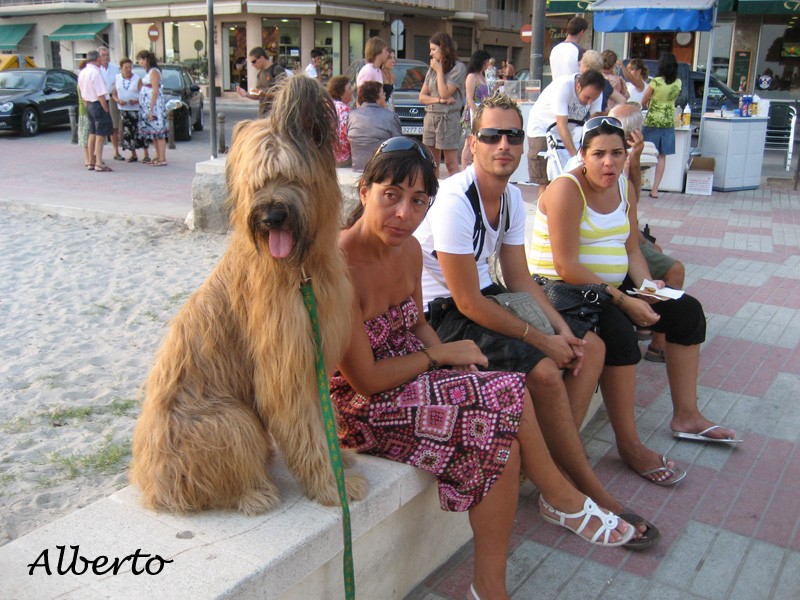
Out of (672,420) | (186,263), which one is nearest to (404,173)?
(672,420)

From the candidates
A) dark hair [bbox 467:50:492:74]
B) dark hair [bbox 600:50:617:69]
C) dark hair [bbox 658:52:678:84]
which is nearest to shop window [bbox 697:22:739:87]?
dark hair [bbox 658:52:678:84]

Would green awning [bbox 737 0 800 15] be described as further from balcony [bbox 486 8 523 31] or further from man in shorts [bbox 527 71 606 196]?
balcony [bbox 486 8 523 31]

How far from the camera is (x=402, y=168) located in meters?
2.64

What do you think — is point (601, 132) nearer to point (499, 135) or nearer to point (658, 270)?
point (499, 135)

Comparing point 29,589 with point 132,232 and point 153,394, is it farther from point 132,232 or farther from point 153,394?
point 132,232

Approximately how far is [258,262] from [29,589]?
1.03 metres

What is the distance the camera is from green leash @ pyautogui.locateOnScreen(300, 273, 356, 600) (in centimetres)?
222

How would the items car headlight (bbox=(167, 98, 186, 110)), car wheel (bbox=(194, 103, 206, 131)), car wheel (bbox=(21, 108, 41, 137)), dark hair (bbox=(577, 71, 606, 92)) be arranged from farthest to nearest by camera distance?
car wheel (bbox=(194, 103, 206, 131))
car wheel (bbox=(21, 108, 41, 137))
car headlight (bbox=(167, 98, 186, 110))
dark hair (bbox=(577, 71, 606, 92))

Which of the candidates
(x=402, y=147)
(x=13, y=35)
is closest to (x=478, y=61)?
(x=402, y=147)

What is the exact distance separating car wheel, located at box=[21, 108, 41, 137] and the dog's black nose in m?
19.3

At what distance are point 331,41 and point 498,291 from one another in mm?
37297

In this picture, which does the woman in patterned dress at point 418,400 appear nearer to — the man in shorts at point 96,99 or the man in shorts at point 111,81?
the man in shorts at point 96,99

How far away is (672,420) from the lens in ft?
13.6
